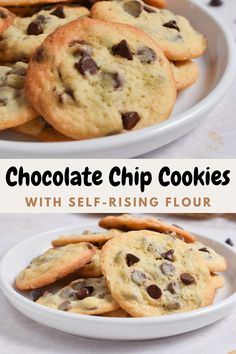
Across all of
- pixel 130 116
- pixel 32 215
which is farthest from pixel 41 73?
pixel 32 215

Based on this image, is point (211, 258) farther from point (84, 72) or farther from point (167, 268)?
point (84, 72)

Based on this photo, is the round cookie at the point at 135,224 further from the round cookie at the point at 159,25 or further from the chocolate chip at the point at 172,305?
the round cookie at the point at 159,25

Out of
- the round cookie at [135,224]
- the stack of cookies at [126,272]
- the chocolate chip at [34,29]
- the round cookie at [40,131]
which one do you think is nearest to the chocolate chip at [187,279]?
the stack of cookies at [126,272]

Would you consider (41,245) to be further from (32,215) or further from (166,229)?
(166,229)

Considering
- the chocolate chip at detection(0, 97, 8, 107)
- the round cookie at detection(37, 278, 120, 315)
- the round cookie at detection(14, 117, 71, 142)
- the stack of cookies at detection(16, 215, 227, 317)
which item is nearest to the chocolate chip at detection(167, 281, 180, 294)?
the stack of cookies at detection(16, 215, 227, 317)

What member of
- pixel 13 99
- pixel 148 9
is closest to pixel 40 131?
pixel 13 99

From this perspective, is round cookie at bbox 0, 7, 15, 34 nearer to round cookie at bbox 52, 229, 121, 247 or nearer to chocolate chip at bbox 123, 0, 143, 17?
chocolate chip at bbox 123, 0, 143, 17

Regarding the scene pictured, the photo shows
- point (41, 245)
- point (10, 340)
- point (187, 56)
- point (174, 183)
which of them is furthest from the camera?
point (187, 56)
